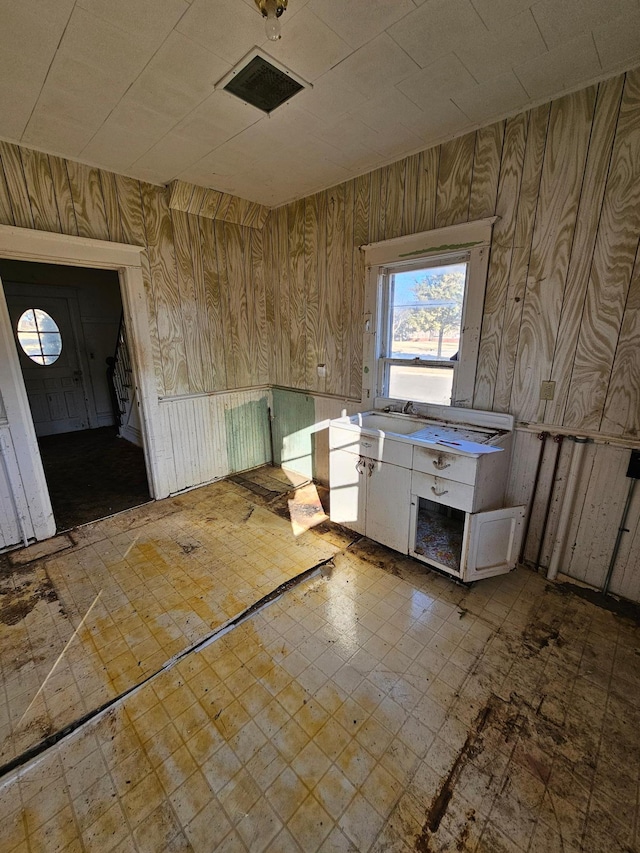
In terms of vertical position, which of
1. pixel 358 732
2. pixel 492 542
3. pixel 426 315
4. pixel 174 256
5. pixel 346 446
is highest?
pixel 174 256

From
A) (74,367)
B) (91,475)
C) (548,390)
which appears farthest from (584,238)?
(74,367)

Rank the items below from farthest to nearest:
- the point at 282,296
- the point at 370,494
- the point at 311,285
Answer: the point at 282,296
the point at 311,285
the point at 370,494

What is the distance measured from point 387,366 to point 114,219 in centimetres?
245

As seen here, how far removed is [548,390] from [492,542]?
997 millimetres

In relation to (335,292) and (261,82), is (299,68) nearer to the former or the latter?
(261,82)

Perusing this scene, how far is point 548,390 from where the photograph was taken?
7.22ft

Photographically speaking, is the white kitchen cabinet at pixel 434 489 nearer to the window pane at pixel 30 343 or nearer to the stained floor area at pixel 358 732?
the stained floor area at pixel 358 732

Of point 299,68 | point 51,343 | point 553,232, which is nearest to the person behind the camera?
point 299,68

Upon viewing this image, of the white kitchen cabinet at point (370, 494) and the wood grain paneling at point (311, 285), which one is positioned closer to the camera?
the white kitchen cabinet at point (370, 494)

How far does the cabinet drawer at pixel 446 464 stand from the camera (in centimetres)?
205

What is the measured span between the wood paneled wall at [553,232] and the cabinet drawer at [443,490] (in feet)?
2.24

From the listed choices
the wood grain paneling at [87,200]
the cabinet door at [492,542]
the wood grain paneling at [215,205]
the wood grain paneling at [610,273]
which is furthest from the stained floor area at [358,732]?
the wood grain paneling at [215,205]

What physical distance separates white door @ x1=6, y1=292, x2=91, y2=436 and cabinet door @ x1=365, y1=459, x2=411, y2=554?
5.20 metres

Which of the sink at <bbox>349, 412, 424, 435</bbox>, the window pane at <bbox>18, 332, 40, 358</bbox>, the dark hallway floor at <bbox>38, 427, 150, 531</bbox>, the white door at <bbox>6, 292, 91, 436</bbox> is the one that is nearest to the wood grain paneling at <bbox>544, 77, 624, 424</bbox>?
the sink at <bbox>349, 412, 424, 435</bbox>
